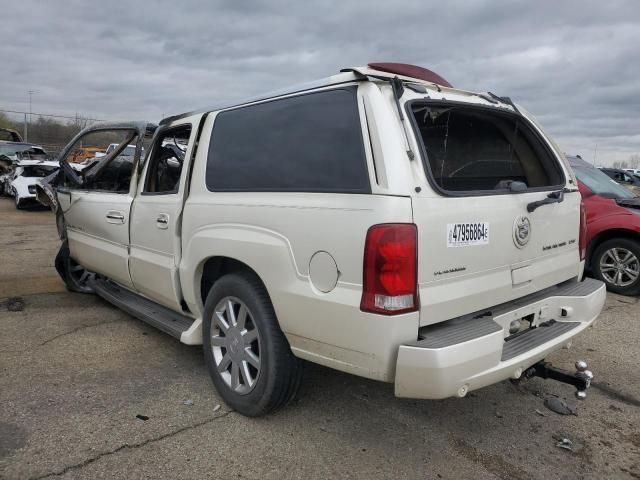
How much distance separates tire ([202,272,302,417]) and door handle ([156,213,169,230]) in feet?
2.38

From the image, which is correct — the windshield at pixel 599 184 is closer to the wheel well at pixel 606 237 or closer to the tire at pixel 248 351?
the wheel well at pixel 606 237

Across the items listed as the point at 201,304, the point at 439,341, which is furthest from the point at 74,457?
the point at 439,341

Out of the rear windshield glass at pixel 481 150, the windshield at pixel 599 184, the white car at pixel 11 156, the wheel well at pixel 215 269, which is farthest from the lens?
the white car at pixel 11 156

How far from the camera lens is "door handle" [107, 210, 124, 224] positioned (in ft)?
14.0

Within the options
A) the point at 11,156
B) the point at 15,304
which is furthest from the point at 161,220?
the point at 11,156

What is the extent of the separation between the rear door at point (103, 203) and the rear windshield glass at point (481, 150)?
8.06 feet

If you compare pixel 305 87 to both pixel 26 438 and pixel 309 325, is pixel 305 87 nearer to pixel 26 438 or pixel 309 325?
pixel 309 325

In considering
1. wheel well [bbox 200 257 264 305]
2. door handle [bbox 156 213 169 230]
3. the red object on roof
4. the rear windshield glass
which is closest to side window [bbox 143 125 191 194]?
door handle [bbox 156 213 169 230]

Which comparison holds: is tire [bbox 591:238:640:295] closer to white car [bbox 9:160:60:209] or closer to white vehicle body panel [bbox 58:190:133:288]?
white vehicle body panel [bbox 58:190:133:288]

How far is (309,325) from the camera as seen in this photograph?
258 centimetres

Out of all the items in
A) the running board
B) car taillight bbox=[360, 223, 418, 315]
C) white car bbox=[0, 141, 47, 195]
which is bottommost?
the running board

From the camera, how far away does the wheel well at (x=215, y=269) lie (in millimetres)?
3248

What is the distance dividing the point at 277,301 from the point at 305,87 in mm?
1194

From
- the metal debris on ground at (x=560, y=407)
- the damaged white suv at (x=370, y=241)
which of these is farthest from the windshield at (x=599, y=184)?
the metal debris on ground at (x=560, y=407)
